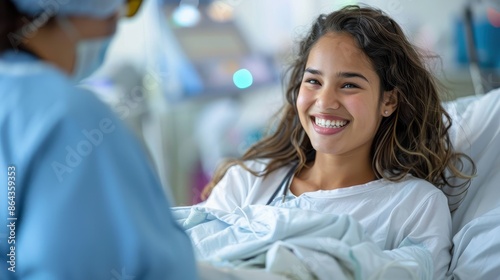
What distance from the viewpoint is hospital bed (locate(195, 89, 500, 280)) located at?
76.3 inches

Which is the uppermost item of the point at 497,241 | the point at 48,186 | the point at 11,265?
the point at 48,186

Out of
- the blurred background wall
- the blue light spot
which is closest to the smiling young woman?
the blurred background wall

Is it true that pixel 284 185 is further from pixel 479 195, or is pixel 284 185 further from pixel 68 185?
pixel 68 185

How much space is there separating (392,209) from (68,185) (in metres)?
1.11

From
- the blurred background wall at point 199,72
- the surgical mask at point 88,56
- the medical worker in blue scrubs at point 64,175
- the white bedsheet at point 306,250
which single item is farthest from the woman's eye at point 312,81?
the blurred background wall at point 199,72

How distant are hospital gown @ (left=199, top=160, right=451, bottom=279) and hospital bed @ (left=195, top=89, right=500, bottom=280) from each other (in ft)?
0.17

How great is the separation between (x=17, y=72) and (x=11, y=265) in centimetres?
34

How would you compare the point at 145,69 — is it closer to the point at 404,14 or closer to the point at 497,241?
the point at 404,14

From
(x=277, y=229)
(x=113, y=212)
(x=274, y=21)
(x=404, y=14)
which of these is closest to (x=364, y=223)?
(x=277, y=229)

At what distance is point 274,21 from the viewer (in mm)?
5168

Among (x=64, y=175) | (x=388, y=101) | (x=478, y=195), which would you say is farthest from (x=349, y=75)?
(x=64, y=175)

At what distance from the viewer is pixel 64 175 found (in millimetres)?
1202

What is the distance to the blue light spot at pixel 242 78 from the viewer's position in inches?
178

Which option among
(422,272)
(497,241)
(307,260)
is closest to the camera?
(307,260)
